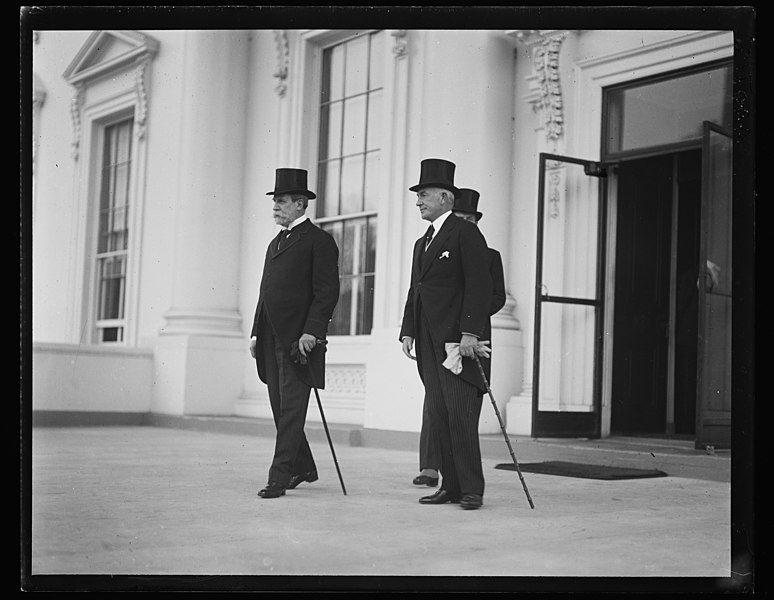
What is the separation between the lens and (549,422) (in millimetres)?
7125

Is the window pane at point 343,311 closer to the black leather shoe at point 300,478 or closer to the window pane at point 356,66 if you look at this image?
the window pane at point 356,66

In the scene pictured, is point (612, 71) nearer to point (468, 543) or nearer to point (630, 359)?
point (630, 359)

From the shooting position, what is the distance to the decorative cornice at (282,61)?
9.29 m

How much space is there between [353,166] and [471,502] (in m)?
4.62

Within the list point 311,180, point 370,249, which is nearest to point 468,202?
point 370,249

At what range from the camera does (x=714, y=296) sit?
21.8ft

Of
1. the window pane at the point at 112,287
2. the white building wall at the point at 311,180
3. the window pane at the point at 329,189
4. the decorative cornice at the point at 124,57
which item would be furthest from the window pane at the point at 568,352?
the window pane at the point at 112,287

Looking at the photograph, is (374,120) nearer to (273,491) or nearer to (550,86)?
(550,86)

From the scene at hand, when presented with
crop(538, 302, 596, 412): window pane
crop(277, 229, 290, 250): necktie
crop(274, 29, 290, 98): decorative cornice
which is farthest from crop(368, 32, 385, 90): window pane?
crop(277, 229, 290, 250): necktie

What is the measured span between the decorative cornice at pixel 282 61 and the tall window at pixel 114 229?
5.79 ft

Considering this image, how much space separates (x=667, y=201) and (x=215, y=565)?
5704 millimetres

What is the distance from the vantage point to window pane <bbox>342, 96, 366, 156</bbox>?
870 cm

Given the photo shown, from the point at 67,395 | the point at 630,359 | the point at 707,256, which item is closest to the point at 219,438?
the point at 67,395

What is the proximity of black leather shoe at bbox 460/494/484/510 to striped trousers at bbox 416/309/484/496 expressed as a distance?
0.07ft
